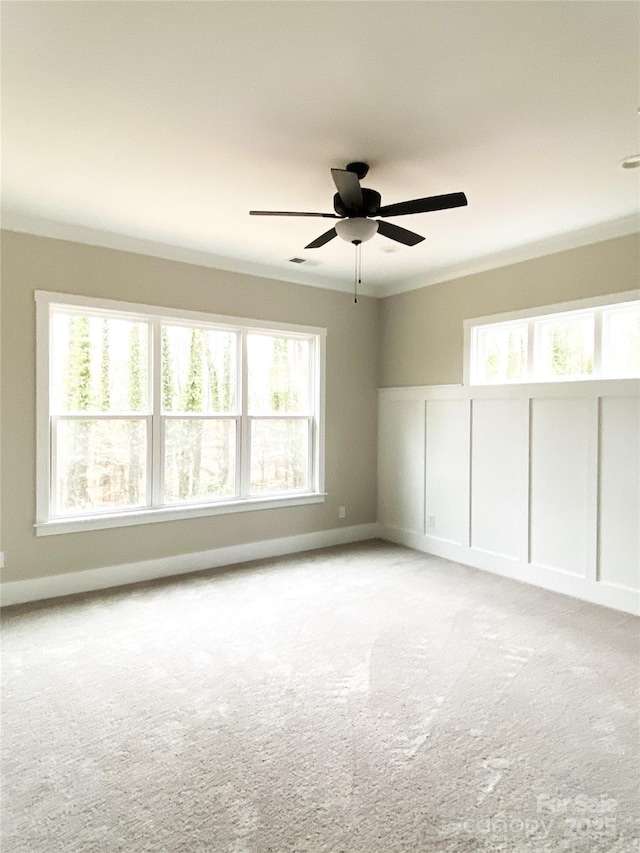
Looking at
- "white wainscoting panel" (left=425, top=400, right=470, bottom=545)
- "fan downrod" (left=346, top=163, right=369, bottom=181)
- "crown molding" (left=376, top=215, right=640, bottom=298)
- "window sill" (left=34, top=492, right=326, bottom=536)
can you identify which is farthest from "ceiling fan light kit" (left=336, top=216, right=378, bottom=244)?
"window sill" (left=34, top=492, right=326, bottom=536)

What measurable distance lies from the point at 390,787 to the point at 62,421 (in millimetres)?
3365

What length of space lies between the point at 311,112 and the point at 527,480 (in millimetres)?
3236

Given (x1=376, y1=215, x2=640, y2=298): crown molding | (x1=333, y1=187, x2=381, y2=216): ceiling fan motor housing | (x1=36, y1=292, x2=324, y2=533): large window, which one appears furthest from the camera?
(x1=36, y1=292, x2=324, y2=533): large window

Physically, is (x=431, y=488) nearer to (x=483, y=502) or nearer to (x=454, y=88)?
(x=483, y=502)

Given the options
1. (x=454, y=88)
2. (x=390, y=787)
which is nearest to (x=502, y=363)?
(x=454, y=88)

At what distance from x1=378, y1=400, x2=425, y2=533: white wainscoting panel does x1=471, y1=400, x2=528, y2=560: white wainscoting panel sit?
2.22ft

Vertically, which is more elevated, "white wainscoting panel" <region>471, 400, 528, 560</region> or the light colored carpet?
"white wainscoting panel" <region>471, 400, 528, 560</region>

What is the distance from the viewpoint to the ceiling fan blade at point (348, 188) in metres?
2.43

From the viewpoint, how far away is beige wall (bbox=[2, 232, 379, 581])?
3768mm

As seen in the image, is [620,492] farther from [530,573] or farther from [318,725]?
[318,725]

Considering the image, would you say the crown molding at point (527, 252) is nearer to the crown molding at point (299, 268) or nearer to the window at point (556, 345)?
the crown molding at point (299, 268)

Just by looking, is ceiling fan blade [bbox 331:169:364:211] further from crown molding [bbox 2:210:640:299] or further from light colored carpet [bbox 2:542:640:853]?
light colored carpet [bbox 2:542:640:853]

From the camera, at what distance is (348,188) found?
2.57 metres

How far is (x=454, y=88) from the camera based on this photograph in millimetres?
2193
